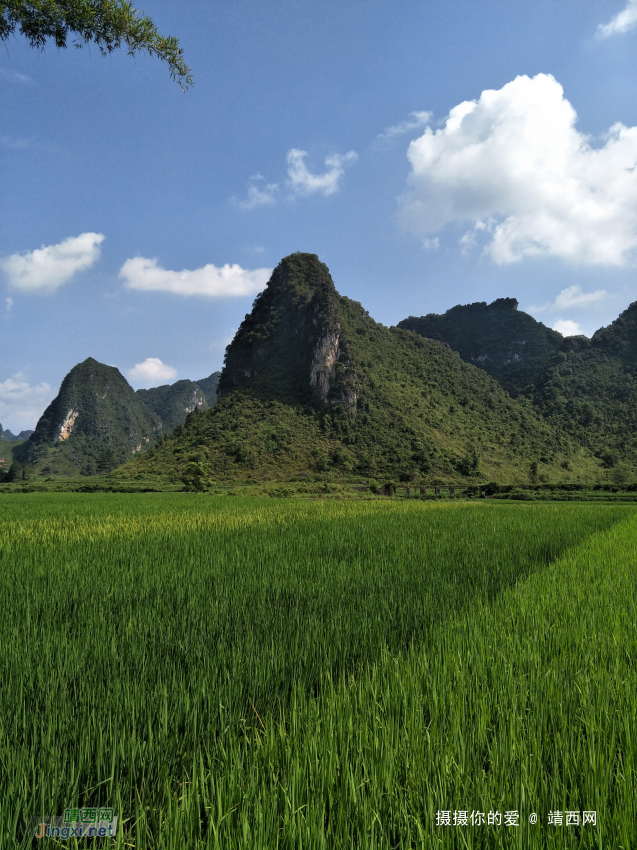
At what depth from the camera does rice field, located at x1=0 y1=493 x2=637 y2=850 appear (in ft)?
3.88

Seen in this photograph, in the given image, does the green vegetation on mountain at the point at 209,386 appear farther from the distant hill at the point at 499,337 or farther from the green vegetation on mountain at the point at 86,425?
the distant hill at the point at 499,337

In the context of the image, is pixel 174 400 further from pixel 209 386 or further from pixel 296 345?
pixel 296 345

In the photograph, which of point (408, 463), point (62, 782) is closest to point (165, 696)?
point (62, 782)

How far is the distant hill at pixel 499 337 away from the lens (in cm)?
10321

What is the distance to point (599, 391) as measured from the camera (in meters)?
80.3

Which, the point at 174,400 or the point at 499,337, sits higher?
the point at 499,337

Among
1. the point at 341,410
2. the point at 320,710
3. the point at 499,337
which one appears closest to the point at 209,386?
the point at 499,337

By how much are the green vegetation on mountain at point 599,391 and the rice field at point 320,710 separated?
2666 inches

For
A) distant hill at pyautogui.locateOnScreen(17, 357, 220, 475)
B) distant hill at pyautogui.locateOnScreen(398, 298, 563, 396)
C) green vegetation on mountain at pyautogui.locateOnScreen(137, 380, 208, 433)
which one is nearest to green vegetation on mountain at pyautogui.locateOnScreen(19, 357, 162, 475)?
distant hill at pyautogui.locateOnScreen(17, 357, 220, 475)

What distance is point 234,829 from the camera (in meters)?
1.16

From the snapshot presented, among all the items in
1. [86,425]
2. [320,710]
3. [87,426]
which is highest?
[86,425]

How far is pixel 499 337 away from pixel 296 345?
209ft

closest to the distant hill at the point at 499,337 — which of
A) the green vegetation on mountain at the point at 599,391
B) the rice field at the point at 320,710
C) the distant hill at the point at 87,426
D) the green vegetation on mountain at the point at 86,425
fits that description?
the green vegetation on mountain at the point at 599,391

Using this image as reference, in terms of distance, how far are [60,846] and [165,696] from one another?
25.7 inches
